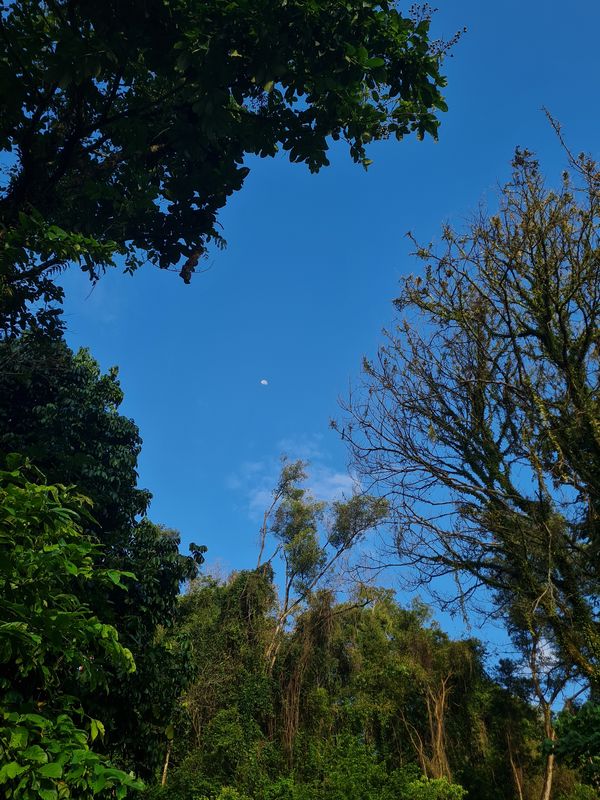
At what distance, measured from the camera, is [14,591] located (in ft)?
7.66

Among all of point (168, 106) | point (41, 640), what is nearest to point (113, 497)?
point (168, 106)

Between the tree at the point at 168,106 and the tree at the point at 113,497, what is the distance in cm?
192

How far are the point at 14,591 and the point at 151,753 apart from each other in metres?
6.05

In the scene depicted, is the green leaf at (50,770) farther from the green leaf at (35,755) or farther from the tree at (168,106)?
the tree at (168,106)

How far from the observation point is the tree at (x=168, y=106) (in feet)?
14.7

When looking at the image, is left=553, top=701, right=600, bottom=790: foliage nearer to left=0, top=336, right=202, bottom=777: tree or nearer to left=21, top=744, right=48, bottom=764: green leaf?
left=0, top=336, right=202, bottom=777: tree

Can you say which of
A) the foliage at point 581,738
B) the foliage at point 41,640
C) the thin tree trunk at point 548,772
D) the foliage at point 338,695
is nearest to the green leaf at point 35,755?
the foliage at point 41,640

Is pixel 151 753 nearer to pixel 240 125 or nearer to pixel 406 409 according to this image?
pixel 406 409

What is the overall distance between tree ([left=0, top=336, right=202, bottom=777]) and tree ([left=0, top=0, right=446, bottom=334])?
6.30 feet

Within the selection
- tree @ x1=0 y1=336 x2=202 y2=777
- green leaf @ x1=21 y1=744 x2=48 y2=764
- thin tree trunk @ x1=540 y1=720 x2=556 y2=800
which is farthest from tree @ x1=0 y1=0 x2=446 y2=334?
thin tree trunk @ x1=540 y1=720 x2=556 y2=800

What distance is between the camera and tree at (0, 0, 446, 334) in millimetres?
4488

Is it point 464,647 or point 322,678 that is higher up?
point 464,647

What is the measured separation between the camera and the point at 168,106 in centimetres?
544

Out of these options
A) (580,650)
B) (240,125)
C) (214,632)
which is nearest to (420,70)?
(240,125)
